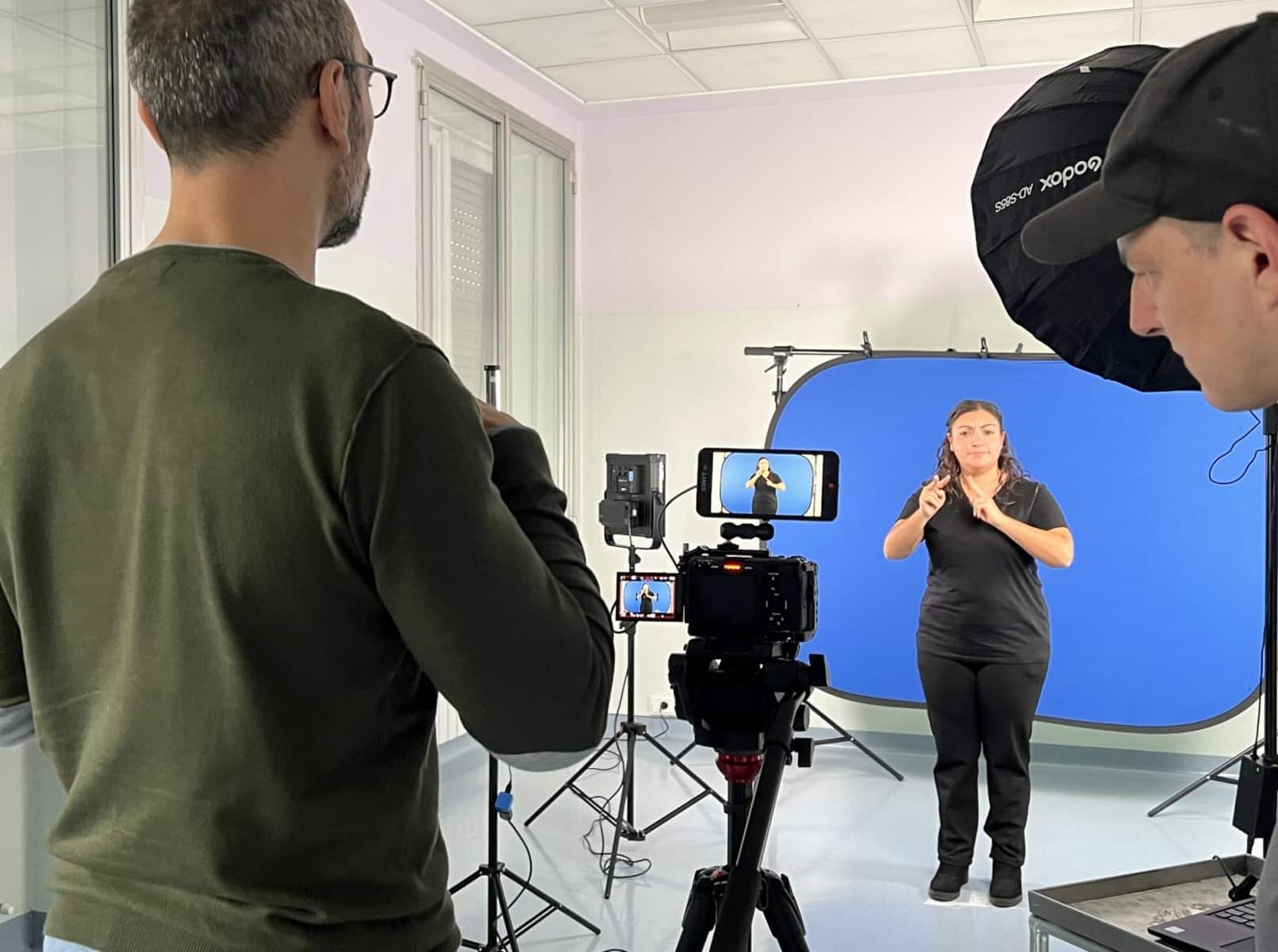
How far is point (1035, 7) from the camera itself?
3984mm

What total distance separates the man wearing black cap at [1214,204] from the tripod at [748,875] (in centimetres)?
96

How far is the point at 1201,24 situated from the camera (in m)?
4.10

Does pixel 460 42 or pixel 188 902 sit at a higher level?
pixel 460 42

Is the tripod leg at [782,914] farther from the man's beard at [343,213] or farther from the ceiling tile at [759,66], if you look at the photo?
the ceiling tile at [759,66]

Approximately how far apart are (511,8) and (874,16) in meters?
1.35

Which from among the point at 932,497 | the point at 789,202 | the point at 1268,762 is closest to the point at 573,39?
the point at 789,202

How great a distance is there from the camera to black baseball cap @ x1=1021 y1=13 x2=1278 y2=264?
586mm

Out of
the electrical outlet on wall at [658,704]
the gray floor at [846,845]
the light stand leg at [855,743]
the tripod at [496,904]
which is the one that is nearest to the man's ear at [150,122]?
the tripod at [496,904]

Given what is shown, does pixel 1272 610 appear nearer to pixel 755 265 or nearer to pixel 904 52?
pixel 904 52

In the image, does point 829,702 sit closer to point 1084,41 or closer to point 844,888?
point 844,888

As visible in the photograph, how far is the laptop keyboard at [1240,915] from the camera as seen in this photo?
4.66 ft

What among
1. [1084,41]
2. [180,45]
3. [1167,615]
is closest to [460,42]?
[1084,41]

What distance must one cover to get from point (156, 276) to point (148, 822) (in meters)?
0.38

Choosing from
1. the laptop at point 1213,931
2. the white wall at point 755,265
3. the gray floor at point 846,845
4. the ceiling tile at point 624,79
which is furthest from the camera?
the white wall at point 755,265
